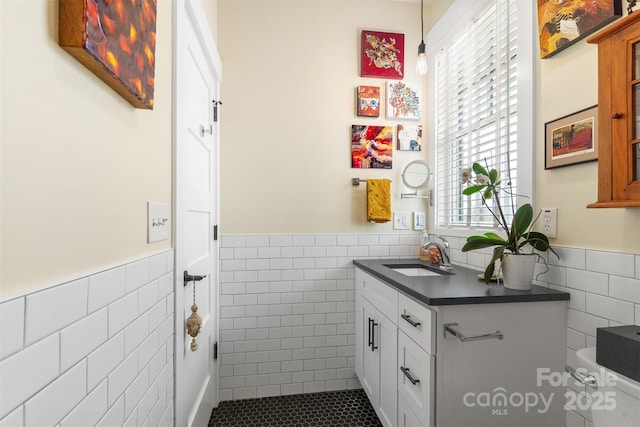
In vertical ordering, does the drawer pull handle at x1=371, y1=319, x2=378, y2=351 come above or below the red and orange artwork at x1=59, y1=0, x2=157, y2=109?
below

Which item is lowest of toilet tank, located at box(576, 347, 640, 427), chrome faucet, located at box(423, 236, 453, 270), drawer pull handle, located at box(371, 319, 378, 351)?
drawer pull handle, located at box(371, 319, 378, 351)

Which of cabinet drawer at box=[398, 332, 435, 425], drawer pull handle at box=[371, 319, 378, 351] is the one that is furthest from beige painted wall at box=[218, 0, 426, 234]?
cabinet drawer at box=[398, 332, 435, 425]

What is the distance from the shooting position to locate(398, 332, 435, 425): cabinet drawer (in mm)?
1250

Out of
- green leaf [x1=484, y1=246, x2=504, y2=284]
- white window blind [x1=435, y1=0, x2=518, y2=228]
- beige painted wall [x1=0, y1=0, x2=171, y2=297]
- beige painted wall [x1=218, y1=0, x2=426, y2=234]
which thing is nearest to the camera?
beige painted wall [x1=0, y1=0, x2=171, y2=297]

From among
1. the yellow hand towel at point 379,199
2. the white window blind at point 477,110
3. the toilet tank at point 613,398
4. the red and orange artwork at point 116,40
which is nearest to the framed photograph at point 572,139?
the white window blind at point 477,110

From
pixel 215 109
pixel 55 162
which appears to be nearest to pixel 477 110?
pixel 215 109

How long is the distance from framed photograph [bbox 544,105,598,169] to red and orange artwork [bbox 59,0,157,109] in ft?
5.05

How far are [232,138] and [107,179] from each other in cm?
152

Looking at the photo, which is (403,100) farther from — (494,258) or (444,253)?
(494,258)

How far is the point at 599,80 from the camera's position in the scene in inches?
43.4

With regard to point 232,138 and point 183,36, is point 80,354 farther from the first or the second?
point 232,138

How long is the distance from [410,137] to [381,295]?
4.08 feet

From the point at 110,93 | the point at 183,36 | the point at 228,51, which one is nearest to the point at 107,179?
the point at 110,93

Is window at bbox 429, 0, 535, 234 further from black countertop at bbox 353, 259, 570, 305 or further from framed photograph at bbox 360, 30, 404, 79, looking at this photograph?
black countertop at bbox 353, 259, 570, 305
